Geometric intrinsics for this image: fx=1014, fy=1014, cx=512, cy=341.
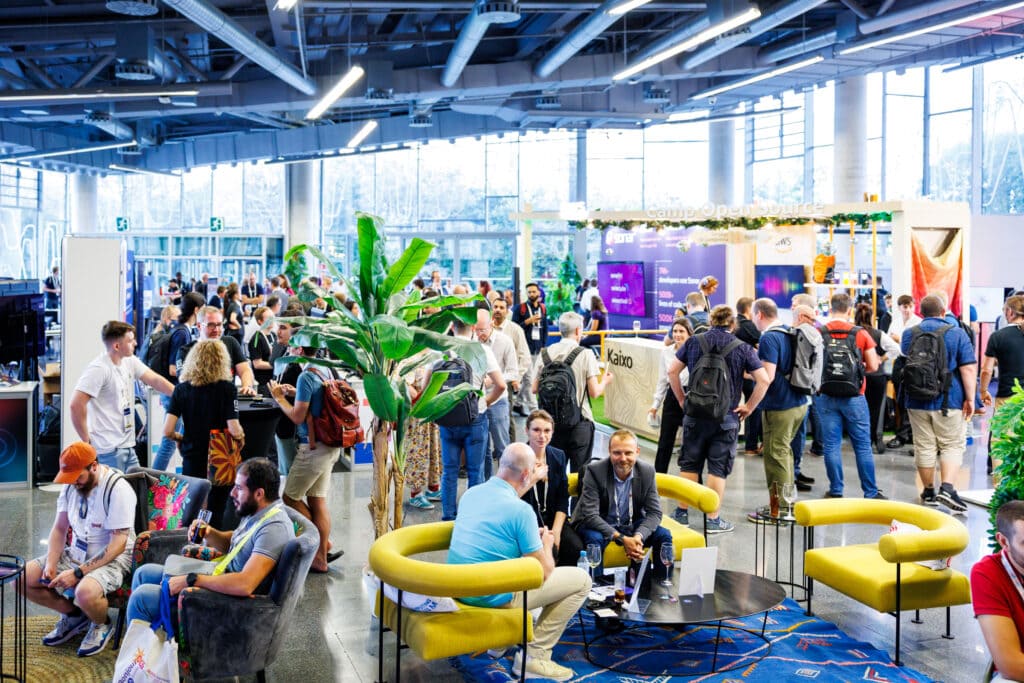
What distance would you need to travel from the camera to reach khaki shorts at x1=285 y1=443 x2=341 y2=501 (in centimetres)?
587

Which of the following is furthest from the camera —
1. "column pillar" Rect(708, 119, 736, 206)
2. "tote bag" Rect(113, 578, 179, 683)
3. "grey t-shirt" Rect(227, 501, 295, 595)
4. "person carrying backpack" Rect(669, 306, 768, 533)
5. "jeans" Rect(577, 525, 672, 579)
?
"column pillar" Rect(708, 119, 736, 206)

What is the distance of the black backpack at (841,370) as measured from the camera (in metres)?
7.59

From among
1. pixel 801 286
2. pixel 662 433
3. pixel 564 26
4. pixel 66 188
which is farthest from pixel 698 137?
pixel 662 433

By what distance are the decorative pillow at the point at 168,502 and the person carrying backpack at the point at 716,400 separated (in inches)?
131

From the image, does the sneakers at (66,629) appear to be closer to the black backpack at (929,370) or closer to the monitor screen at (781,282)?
the black backpack at (929,370)

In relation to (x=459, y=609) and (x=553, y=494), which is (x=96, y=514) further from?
(x=553, y=494)

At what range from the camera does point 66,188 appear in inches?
1024

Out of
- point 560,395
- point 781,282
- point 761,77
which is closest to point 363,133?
point 761,77

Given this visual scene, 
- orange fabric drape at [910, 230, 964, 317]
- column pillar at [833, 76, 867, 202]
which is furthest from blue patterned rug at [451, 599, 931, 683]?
column pillar at [833, 76, 867, 202]

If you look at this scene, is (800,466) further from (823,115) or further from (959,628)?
(823,115)

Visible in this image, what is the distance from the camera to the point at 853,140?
59.7 ft

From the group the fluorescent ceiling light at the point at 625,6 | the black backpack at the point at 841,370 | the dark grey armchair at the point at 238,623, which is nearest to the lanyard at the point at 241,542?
the dark grey armchair at the point at 238,623

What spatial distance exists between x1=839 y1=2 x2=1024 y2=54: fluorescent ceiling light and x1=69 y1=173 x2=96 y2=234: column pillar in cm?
1910

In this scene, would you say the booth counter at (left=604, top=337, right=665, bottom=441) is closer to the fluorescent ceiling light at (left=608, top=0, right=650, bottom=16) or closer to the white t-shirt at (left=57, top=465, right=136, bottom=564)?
the fluorescent ceiling light at (left=608, top=0, right=650, bottom=16)
